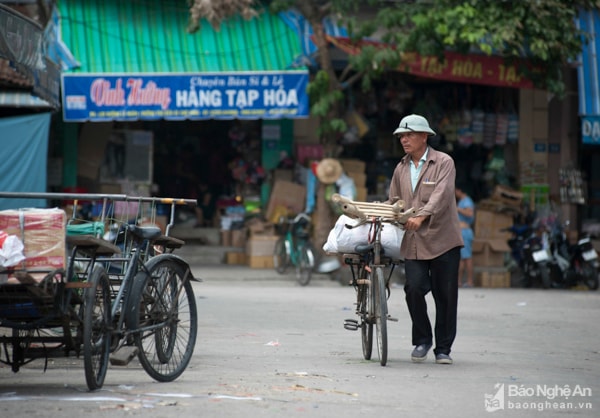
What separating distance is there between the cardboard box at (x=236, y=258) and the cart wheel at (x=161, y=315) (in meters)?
12.5

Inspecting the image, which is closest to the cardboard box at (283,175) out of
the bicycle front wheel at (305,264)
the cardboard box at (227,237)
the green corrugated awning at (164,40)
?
the cardboard box at (227,237)

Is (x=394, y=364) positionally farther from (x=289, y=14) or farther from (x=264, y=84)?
(x=289, y=14)

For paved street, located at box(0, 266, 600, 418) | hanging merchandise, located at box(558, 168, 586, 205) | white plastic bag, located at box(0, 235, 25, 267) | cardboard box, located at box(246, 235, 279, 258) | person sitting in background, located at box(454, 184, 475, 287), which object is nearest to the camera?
white plastic bag, located at box(0, 235, 25, 267)

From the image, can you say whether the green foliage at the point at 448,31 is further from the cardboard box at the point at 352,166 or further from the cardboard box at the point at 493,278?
the cardboard box at the point at 493,278

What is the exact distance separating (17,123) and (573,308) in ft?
30.1

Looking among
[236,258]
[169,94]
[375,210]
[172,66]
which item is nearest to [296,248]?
[236,258]

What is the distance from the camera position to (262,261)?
19.6 m

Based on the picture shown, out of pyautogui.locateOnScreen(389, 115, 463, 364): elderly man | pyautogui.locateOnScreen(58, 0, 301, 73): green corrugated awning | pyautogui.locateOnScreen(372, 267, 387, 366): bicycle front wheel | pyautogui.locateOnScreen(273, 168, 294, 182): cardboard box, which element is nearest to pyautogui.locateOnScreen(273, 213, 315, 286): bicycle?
pyautogui.locateOnScreen(273, 168, 294, 182): cardboard box

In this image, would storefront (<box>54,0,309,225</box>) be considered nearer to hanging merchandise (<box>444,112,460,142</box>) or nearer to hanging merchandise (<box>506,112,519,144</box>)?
hanging merchandise (<box>444,112,460,142</box>)

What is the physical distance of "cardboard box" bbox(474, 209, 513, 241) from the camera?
1958 centimetres

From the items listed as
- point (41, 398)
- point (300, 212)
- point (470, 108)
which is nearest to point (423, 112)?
point (470, 108)

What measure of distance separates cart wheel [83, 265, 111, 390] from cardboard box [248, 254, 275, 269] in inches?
506

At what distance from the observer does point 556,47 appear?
17516mm

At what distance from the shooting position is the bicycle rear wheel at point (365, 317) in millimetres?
8414
